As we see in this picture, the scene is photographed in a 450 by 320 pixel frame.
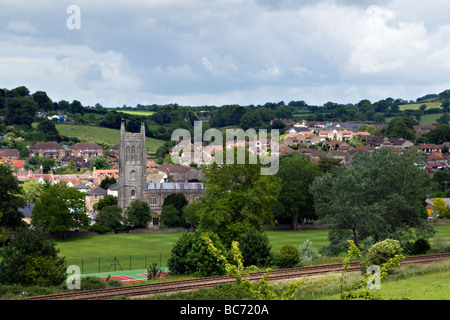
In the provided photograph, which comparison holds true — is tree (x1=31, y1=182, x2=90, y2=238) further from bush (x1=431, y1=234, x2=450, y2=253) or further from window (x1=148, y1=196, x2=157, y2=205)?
bush (x1=431, y1=234, x2=450, y2=253)

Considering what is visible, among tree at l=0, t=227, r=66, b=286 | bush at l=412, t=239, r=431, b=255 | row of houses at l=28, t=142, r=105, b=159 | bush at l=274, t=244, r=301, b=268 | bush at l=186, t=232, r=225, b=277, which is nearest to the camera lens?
tree at l=0, t=227, r=66, b=286

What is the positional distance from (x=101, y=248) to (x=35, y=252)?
101ft

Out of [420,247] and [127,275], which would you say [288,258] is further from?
[127,275]

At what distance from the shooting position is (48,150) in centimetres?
18262

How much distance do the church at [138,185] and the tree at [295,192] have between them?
679 inches

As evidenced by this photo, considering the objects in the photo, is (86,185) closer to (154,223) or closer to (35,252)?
(154,223)

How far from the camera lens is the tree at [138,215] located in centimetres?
8688

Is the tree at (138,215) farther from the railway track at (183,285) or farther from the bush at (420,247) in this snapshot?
the railway track at (183,285)

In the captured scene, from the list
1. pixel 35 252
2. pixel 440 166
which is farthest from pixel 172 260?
pixel 440 166

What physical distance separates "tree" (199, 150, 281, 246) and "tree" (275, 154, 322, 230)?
2904 cm

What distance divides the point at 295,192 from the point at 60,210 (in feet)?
102

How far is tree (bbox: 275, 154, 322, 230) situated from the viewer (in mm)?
85500

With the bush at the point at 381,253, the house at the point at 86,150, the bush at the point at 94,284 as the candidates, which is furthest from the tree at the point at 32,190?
the house at the point at 86,150

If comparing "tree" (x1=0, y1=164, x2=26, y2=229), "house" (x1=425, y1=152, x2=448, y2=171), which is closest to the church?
"tree" (x1=0, y1=164, x2=26, y2=229)
